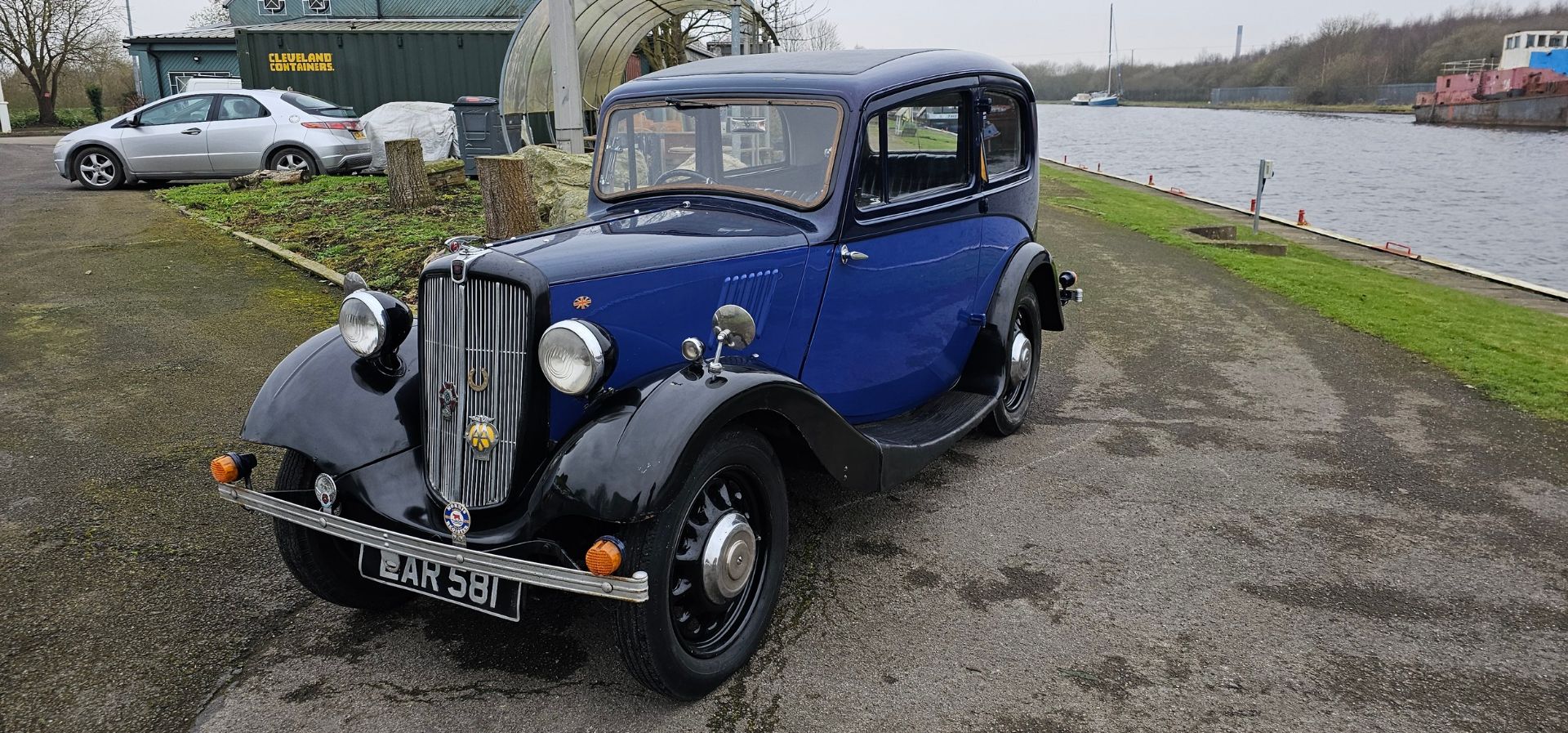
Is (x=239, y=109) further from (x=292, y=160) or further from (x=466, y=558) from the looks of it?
(x=466, y=558)

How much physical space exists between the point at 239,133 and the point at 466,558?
538 inches

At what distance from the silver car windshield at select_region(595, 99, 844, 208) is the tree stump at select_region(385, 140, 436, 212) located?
7.27 meters

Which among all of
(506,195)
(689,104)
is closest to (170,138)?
(506,195)

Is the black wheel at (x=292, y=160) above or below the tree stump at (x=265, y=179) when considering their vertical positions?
above

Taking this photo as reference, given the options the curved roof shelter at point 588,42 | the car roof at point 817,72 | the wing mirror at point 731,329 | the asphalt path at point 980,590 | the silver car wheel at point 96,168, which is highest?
the curved roof shelter at point 588,42

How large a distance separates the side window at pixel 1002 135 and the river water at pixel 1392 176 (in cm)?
1420

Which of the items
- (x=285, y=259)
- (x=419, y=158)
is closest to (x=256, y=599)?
(x=285, y=259)

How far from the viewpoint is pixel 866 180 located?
405 cm

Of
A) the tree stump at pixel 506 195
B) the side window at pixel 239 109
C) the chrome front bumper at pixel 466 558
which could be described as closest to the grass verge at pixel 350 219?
the tree stump at pixel 506 195

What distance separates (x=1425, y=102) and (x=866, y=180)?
6955cm

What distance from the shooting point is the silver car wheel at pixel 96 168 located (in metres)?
13.8

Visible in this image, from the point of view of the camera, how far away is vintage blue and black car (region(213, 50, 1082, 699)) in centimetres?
279

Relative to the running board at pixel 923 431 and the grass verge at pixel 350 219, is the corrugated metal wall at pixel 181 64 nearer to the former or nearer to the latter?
the grass verge at pixel 350 219

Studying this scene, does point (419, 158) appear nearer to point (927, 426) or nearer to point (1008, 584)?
point (927, 426)
